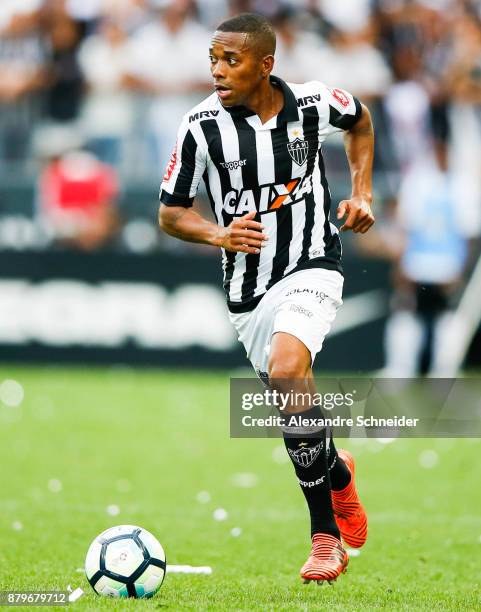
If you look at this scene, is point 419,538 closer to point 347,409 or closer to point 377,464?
point 347,409

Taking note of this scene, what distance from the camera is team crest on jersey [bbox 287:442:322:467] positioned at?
17.1 feet

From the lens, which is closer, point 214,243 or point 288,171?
point 214,243

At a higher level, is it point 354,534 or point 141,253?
point 354,534

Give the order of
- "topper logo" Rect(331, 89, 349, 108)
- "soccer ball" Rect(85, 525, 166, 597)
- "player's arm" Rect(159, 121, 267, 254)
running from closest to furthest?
1. "soccer ball" Rect(85, 525, 166, 597)
2. "player's arm" Rect(159, 121, 267, 254)
3. "topper logo" Rect(331, 89, 349, 108)

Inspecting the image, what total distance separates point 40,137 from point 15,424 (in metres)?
4.65

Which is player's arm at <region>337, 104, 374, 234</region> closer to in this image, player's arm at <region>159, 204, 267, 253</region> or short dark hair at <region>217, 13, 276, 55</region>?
player's arm at <region>159, 204, 267, 253</region>

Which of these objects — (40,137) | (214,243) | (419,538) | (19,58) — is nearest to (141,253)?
(40,137)

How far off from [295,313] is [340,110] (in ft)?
3.82

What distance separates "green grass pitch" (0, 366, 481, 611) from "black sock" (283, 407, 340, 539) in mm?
309

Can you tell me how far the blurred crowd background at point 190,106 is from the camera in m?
12.7

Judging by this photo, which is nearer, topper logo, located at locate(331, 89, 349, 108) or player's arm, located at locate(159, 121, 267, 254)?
player's arm, located at locate(159, 121, 267, 254)

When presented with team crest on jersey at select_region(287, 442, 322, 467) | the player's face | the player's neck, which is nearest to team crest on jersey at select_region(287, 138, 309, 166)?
the player's neck

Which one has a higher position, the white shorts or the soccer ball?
the white shorts

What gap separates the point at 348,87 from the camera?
13.8 m
